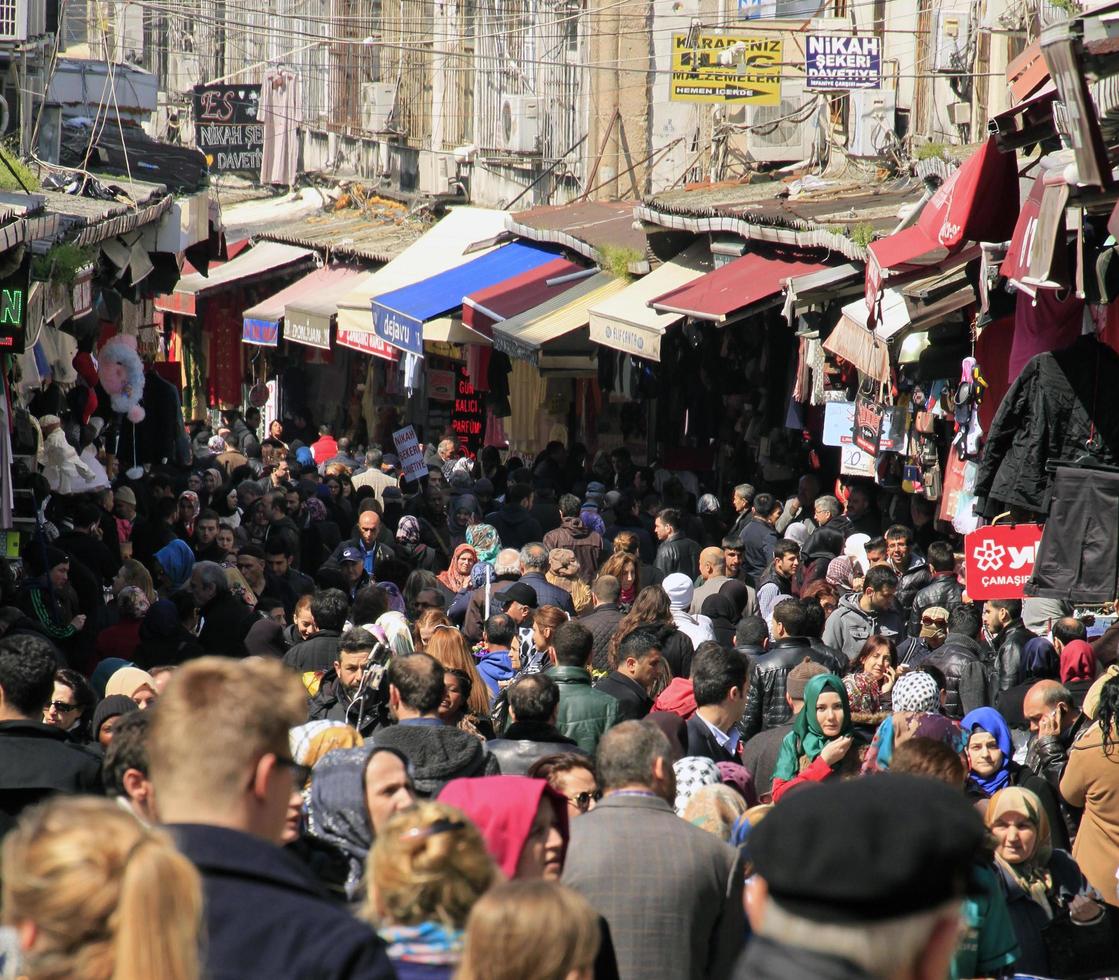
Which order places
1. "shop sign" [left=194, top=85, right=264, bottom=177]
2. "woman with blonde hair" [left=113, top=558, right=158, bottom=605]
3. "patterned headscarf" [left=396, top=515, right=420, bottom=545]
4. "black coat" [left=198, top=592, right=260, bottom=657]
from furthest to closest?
1. "shop sign" [left=194, top=85, right=264, bottom=177]
2. "patterned headscarf" [left=396, top=515, right=420, bottom=545]
3. "woman with blonde hair" [left=113, top=558, right=158, bottom=605]
4. "black coat" [left=198, top=592, right=260, bottom=657]

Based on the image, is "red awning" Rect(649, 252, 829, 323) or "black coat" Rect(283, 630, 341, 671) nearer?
"black coat" Rect(283, 630, 341, 671)

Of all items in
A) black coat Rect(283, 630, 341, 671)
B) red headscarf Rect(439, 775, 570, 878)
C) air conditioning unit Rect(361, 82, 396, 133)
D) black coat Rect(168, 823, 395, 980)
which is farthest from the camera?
air conditioning unit Rect(361, 82, 396, 133)

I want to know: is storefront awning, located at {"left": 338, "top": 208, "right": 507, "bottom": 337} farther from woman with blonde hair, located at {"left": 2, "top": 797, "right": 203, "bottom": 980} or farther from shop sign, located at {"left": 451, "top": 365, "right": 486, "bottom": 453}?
woman with blonde hair, located at {"left": 2, "top": 797, "right": 203, "bottom": 980}

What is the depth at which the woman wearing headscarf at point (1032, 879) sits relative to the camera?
5.38 meters

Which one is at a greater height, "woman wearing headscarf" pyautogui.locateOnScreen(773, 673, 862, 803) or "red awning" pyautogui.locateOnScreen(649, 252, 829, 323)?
"red awning" pyautogui.locateOnScreen(649, 252, 829, 323)

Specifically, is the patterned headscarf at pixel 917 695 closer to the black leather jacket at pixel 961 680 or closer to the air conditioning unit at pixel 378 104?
the black leather jacket at pixel 961 680

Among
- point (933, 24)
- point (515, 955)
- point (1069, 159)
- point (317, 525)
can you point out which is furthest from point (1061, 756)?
point (933, 24)

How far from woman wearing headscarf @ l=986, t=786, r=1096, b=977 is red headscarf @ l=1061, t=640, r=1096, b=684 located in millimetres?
3742

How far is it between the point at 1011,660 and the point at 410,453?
997 centimetres

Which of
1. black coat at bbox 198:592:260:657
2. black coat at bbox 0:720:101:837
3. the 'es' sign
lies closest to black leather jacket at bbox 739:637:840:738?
the 'es' sign

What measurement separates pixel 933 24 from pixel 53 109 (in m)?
9.18

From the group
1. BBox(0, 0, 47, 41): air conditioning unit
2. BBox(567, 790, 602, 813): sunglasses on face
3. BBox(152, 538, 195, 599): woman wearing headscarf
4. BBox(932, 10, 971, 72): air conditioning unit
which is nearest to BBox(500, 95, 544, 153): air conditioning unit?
BBox(932, 10, 971, 72): air conditioning unit

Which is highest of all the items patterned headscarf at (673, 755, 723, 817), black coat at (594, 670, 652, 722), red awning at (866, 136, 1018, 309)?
red awning at (866, 136, 1018, 309)

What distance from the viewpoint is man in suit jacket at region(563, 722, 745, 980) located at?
468cm
